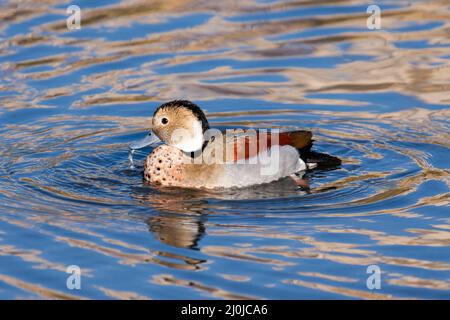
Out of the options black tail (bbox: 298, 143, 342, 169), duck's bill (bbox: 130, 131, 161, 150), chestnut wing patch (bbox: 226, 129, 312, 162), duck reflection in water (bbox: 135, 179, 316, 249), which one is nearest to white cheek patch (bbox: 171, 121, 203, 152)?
duck's bill (bbox: 130, 131, 161, 150)

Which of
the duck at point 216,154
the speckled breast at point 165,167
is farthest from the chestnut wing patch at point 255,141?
the speckled breast at point 165,167

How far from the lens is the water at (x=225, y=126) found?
8188 mm

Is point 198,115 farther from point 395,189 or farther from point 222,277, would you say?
point 222,277

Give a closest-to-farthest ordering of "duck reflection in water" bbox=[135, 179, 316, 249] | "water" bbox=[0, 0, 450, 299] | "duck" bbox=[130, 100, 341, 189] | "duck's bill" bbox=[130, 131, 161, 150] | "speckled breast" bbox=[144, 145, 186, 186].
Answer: "water" bbox=[0, 0, 450, 299]
"duck reflection in water" bbox=[135, 179, 316, 249]
"duck" bbox=[130, 100, 341, 189]
"speckled breast" bbox=[144, 145, 186, 186]
"duck's bill" bbox=[130, 131, 161, 150]

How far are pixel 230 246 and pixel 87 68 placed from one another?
6.12 meters

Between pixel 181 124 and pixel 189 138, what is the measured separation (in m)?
0.17

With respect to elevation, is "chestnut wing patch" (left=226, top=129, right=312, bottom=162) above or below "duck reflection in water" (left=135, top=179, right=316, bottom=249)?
above

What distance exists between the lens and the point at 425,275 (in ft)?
26.3

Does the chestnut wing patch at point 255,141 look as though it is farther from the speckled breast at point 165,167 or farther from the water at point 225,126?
the speckled breast at point 165,167

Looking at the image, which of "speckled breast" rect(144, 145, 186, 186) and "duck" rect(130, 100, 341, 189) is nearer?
"duck" rect(130, 100, 341, 189)

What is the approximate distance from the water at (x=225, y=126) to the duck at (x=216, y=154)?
0.19 meters

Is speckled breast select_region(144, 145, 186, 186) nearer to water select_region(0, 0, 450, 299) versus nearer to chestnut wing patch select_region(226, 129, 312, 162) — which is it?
water select_region(0, 0, 450, 299)

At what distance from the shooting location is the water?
8.19 meters

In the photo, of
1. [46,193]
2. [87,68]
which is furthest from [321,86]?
[46,193]
